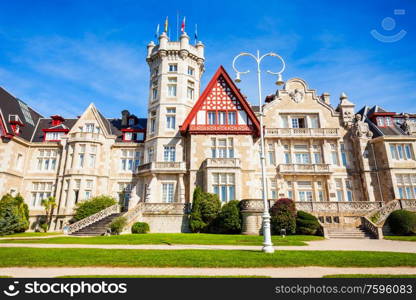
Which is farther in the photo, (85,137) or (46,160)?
(46,160)

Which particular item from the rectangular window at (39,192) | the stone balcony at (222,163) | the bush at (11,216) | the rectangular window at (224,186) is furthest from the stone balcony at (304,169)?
the rectangular window at (39,192)

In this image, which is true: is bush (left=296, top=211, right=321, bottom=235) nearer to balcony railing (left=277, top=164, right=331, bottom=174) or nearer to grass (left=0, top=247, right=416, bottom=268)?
balcony railing (left=277, top=164, right=331, bottom=174)

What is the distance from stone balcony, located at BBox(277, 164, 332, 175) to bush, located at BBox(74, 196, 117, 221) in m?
20.6

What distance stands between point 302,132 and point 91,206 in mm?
26701

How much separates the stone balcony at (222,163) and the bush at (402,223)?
1417cm

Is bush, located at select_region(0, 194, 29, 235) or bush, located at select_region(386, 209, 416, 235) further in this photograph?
bush, located at select_region(0, 194, 29, 235)

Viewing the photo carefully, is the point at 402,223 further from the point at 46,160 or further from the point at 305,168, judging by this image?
the point at 46,160

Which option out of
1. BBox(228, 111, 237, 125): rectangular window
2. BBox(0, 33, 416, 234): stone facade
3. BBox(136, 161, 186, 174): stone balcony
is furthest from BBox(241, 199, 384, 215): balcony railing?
BBox(228, 111, 237, 125): rectangular window

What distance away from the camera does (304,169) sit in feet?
95.9

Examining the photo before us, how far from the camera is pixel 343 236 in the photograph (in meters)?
19.2

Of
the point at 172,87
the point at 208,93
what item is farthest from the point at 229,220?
the point at 172,87

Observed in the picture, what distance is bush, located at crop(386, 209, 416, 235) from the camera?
1905cm

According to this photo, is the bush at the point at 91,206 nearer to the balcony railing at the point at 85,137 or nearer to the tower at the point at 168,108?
the tower at the point at 168,108

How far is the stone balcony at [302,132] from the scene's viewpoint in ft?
100
